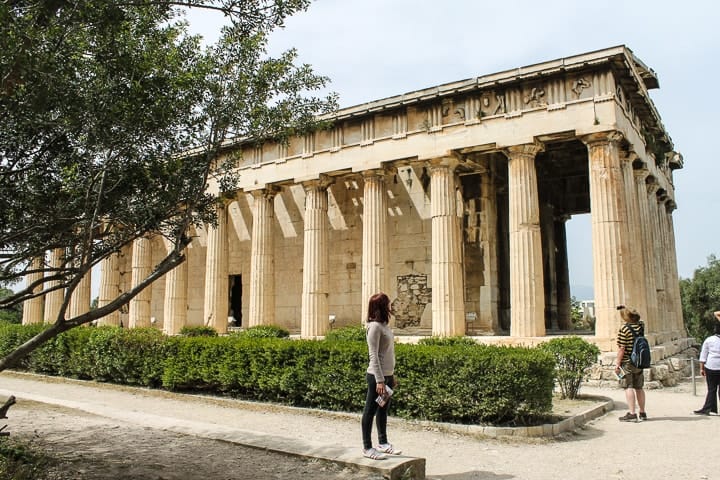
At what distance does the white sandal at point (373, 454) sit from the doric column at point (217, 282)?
1612 cm

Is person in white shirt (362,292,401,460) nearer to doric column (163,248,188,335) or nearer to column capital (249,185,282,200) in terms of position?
column capital (249,185,282,200)

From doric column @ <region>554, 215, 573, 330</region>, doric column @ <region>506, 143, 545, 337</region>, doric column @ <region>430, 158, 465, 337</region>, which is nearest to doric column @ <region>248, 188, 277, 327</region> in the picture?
doric column @ <region>430, 158, 465, 337</region>

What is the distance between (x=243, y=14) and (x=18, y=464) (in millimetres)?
5436

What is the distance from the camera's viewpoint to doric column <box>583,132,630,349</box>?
14688 millimetres

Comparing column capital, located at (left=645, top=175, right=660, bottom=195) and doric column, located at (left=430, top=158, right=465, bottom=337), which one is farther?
column capital, located at (left=645, top=175, right=660, bottom=195)

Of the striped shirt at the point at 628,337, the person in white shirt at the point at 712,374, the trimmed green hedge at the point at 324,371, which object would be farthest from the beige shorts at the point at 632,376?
the person in white shirt at the point at 712,374

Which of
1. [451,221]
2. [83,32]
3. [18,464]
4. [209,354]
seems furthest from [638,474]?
[451,221]

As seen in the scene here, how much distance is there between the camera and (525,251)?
16.0 metres

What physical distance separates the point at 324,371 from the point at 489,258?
1160cm

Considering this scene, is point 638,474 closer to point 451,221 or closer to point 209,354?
point 209,354

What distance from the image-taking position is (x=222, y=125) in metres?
6.98

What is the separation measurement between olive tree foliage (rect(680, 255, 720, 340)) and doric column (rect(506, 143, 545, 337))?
24980 mm

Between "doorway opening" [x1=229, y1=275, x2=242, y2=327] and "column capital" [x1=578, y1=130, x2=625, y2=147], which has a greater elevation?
"column capital" [x1=578, y1=130, x2=625, y2=147]

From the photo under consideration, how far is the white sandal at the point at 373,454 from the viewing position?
6.03 m
